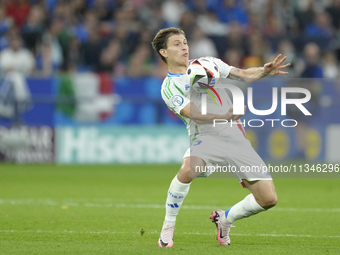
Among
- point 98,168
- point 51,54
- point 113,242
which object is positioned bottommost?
point 98,168

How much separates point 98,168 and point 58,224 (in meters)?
6.73

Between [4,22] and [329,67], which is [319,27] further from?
[4,22]

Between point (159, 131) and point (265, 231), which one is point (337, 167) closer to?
point (159, 131)

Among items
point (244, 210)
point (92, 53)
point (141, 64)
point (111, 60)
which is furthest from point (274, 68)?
point (92, 53)

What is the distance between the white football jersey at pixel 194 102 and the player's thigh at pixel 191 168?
0.32 metres

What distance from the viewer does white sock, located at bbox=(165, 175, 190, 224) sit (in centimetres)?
561

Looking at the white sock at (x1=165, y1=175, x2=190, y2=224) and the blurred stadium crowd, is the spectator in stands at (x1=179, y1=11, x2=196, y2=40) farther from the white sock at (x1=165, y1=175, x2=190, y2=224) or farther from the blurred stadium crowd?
the white sock at (x1=165, y1=175, x2=190, y2=224)

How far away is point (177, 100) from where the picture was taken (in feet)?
18.6

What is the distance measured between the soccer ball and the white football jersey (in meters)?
0.07

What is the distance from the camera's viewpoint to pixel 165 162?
538 inches

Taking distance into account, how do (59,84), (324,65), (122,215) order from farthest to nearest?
1. (324,65)
2. (59,84)
3. (122,215)

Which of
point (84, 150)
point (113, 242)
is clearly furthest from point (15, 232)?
point (84, 150)

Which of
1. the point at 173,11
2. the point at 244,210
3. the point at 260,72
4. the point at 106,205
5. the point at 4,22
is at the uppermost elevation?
the point at 173,11

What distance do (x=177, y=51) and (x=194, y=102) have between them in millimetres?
512
